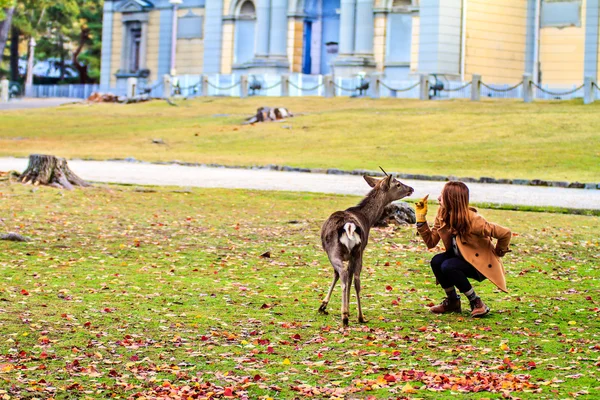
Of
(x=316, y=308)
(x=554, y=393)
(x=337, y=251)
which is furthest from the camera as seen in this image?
(x=316, y=308)

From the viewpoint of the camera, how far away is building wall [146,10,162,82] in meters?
68.8

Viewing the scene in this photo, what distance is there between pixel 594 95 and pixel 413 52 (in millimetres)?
12268

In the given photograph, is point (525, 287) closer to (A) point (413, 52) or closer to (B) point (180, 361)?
(B) point (180, 361)

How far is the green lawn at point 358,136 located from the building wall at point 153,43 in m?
18.9

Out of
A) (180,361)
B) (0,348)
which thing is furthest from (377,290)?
(0,348)

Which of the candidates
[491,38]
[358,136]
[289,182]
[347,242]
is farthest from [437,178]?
[491,38]

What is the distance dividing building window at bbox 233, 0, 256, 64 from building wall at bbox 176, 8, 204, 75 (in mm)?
3375

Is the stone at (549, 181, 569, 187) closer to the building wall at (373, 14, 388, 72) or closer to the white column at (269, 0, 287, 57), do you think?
the building wall at (373, 14, 388, 72)

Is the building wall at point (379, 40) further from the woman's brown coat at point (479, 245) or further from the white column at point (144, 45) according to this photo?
the woman's brown coat at point (479, 245)

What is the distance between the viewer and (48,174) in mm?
21172

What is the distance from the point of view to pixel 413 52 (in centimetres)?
5366

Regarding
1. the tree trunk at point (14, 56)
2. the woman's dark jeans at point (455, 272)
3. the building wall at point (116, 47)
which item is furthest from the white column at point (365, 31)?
the woman's dark jeans at point (455, 272)

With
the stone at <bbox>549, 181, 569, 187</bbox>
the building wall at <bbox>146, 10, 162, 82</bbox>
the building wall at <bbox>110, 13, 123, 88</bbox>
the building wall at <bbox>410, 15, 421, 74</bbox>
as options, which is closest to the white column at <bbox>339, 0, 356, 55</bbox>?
the building wall at <bbox>410, 15, 421, 74</bbox>

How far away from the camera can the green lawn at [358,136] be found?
3091 cm
